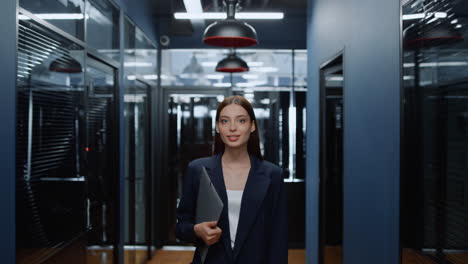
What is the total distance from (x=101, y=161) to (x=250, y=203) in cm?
227

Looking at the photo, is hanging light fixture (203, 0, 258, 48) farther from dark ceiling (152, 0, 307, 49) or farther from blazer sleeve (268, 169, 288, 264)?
dark ceiling (152, 0, 307, 49)

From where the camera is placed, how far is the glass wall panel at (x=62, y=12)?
7.15ft

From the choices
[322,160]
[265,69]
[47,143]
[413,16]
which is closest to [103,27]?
[47,143]

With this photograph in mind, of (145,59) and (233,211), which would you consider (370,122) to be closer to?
(233,211)

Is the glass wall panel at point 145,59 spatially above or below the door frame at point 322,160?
above

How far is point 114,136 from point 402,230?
2.70 m

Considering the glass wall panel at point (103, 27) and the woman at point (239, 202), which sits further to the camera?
the glass wall panel at point (103, 27)

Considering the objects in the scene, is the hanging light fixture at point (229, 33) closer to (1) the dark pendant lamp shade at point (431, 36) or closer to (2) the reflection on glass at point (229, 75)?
(1) the dark pendant lamp shade at point (431, 36)

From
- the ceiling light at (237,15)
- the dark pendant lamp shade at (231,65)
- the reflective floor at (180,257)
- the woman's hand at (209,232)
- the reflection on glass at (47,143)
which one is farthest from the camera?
the reflective floor at (180,257)

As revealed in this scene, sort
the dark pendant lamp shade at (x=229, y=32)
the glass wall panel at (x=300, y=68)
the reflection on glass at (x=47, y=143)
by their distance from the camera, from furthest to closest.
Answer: the glass wall panel at (x=300, y=68), the dark pendant lamp shade at (x=229, y=32), the reflection on glass at (x=47, y=143)

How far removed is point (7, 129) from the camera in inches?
73.9

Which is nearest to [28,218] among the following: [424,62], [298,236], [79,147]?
[79,147]

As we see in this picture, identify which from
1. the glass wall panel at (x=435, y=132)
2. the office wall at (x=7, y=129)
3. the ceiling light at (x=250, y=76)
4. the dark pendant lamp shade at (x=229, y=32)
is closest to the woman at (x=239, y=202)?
the glass wall panel at (x=435, y=132)

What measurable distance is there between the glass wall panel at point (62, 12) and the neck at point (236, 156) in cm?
125
